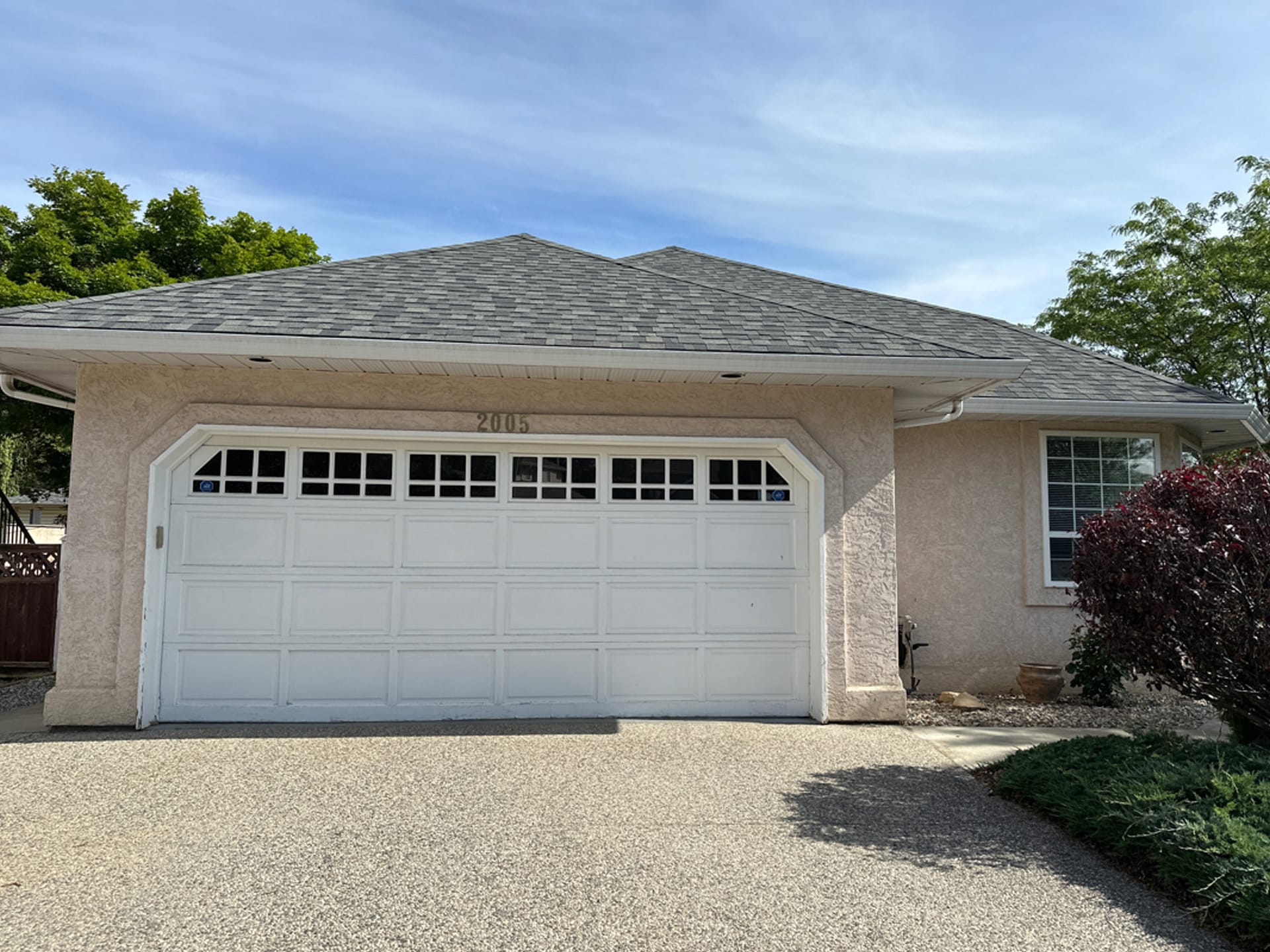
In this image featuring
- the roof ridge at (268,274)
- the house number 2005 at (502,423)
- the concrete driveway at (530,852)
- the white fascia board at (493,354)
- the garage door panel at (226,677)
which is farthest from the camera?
the house number 2005 at (502,423)

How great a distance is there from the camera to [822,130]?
9.62 m

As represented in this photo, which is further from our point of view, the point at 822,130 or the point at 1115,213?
the point at 1115,213

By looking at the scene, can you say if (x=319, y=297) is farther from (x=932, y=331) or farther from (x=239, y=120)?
(x=932, y=331)

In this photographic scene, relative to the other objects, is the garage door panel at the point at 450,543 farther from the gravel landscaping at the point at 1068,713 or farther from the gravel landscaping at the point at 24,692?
the gravel landscaping at the point at 24,692

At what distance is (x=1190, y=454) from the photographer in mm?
10367

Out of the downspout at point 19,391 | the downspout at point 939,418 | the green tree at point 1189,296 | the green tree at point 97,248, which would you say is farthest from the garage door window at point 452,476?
the green tree at point 1189,296

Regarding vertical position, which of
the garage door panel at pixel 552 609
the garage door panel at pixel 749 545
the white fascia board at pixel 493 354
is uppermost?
the white fascia board at pixel 493 354

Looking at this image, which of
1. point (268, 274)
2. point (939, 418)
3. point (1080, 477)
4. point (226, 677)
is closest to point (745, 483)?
point (939, 418)

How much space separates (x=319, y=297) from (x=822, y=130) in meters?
6.14

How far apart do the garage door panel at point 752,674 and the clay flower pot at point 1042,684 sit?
2640mm

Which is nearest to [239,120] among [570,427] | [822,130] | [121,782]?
[570,427]

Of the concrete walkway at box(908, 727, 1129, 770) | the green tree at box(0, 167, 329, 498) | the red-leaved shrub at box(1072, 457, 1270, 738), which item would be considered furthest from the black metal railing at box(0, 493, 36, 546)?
the red-leaved shrub at box(1072, 457, 1270, 738)

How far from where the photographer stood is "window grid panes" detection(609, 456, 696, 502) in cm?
723

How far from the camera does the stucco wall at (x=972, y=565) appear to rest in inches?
335
